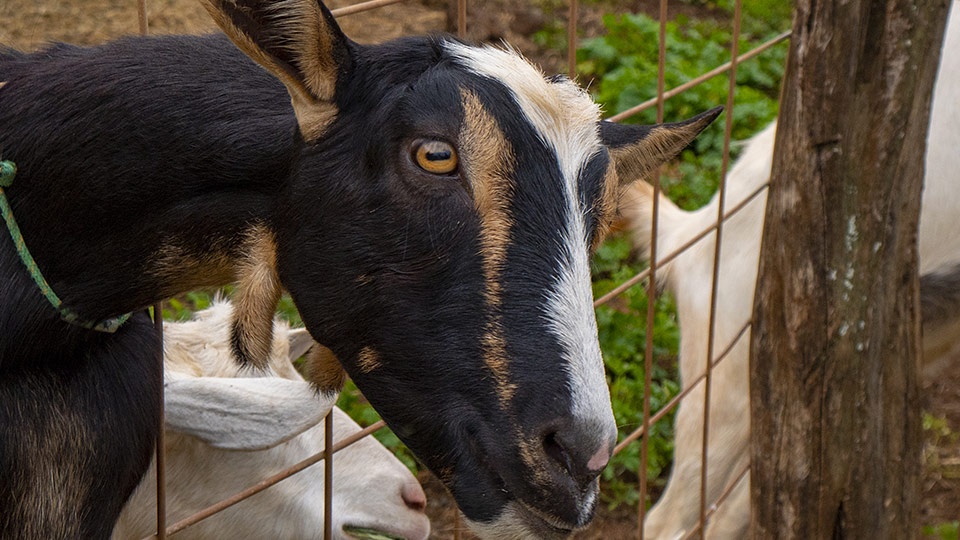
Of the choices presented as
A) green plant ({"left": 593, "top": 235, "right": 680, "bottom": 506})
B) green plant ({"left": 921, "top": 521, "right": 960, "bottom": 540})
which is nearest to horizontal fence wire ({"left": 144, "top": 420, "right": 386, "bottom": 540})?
green plant ({"left": 593, "top": 235, "right": 680, "bottom": 506})

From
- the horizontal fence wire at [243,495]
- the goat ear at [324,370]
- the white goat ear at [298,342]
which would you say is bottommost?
the white goat ear at [298,342]

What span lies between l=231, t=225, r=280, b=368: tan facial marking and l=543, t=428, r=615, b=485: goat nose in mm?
497

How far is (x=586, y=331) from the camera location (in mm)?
1729

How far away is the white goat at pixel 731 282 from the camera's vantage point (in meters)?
4.03

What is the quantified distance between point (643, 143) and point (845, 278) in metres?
1.23

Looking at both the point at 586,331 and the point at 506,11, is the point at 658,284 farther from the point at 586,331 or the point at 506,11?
the point at 506,11

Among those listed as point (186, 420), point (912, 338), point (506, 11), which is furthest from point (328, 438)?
point (506, 11)

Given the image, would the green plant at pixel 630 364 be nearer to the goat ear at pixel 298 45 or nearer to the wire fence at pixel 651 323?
the wire fence at pixel 651 323

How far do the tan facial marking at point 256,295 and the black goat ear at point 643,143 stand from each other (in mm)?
564

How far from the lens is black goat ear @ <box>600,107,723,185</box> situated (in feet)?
6.76

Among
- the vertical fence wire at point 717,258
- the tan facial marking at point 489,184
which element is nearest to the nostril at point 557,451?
the tan facial marking at point 489,184

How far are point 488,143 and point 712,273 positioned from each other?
227cm

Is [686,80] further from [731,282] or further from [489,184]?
[489,184]

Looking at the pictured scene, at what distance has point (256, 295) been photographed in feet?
6.19
